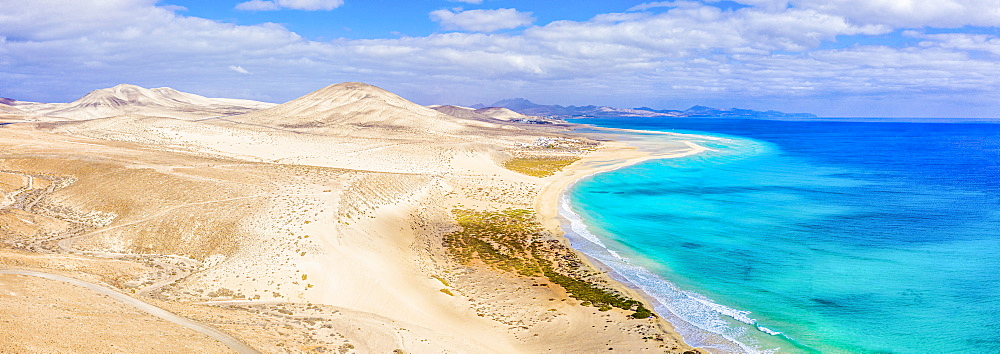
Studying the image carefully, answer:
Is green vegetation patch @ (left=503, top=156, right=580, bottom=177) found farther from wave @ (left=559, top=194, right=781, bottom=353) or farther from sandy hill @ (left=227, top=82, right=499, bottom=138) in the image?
wave @ (left=559, top=194, right=781, bottom=353)

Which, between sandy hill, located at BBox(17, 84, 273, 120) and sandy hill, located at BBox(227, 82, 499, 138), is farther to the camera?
sandy hill, located at BBox(17, 84, 273, 120)

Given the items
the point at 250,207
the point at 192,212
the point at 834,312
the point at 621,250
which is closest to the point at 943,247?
the point at 834,312

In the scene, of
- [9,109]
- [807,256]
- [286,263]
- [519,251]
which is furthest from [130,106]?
[807,256]

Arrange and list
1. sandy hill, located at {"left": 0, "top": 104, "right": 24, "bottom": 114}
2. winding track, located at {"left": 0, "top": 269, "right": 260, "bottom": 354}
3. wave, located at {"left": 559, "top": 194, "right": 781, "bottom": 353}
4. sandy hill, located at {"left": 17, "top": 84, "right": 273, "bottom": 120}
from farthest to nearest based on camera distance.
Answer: sandy hill, located at {"left": 0, "top": 104, "right": 24, "bottom": 114} < sandy hill, located at {"left": 17, "top": 84, "right": 273, "bottom": 120} < wave, located at {"left": 559, "top": 194, "right": 781, "bottom": 353} < winding track, located at {"left": 0, "top": 269, "right": 260, "bottom": 354}

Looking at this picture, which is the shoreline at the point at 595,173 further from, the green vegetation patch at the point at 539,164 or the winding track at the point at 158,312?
the winding track at the point at 158,312

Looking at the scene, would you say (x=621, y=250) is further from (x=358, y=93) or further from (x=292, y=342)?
(x=358, y=93)

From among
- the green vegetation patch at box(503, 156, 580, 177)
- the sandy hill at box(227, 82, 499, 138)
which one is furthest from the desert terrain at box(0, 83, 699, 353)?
the sandy hill at box(227, 82, 499, 138)
